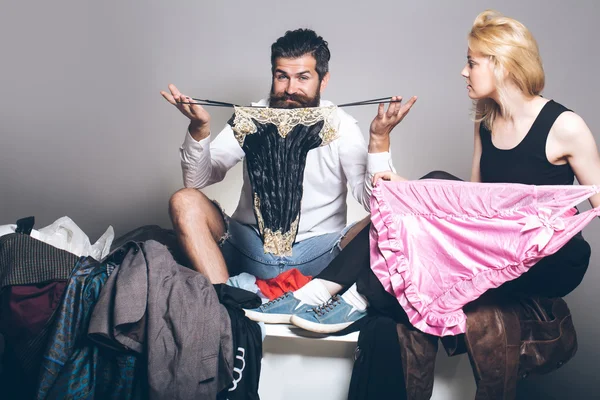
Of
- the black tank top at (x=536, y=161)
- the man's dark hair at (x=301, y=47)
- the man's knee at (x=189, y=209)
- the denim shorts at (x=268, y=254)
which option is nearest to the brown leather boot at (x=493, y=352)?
the black tank top at (x=536, y=161)

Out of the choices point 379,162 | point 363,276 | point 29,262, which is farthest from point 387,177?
point 29,262

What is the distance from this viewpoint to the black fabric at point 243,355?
2014 millimetres

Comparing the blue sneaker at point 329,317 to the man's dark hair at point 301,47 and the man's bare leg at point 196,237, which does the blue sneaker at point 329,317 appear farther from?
the man's dark hair at point 301,47

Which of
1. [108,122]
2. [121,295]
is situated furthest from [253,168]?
[108,122]

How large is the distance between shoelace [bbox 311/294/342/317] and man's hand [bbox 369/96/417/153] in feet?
1.77

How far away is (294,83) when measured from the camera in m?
2.57

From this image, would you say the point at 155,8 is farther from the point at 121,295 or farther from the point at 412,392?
the point at 412,392

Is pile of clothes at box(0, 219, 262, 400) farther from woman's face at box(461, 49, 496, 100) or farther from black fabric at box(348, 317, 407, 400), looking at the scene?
woman's face at box(461, 49, 496, 100)

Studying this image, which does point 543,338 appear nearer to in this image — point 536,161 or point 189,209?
point 536,161

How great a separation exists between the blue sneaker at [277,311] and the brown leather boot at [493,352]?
544mm

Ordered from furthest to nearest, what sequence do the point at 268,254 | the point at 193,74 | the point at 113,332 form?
the point at 193,74, the point at 268,254, the point at 113,332

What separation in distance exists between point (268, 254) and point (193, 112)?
24.4 inches

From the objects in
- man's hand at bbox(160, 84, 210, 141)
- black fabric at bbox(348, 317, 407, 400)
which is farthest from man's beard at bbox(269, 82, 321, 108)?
black fabric at bbox(348, 317, 407, 400)

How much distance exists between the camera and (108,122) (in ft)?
11.0
